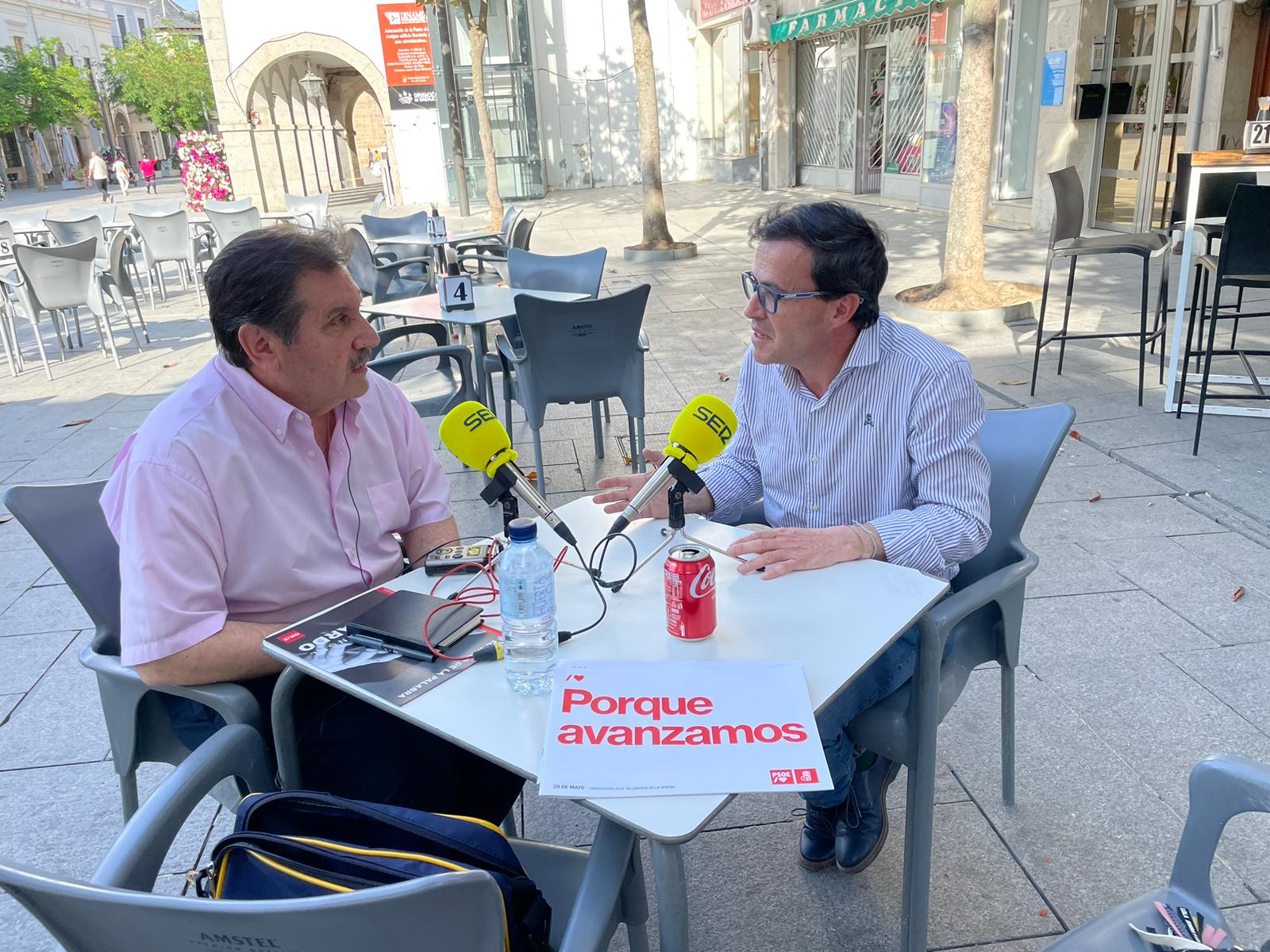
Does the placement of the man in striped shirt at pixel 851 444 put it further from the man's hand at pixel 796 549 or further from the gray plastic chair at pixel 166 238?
the gray plastic chair at pixel 166 238

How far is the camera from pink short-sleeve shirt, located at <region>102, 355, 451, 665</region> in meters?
1.66

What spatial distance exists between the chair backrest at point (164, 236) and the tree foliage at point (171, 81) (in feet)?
136

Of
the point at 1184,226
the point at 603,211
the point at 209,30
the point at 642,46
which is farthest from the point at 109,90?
the point at 1184,226

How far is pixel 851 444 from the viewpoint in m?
2.04

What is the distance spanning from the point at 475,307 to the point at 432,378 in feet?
1.42

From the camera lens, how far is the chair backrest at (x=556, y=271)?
5.18 metres

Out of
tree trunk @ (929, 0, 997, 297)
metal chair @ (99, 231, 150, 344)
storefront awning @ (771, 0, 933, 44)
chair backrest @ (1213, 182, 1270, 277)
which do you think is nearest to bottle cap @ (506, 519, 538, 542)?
chair backrest @ (1213, 182, 1270, 277)

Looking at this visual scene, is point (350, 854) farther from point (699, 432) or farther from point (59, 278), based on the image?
point (59, 278)

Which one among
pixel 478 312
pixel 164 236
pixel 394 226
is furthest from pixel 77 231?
pixel 478 312

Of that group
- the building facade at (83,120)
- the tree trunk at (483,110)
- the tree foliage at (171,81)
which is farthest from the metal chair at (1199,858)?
the building facade at (83,120)

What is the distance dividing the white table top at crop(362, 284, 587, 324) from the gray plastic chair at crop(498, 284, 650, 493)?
0.27 metres

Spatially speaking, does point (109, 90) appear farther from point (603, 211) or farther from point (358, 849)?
point (358, 849)

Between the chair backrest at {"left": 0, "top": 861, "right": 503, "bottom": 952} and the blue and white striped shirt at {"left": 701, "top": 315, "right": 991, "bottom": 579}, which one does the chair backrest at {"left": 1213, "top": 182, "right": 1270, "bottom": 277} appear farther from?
the chair backrest at {"left": 0, "top": 861, "right": 503, "bottom": 952}

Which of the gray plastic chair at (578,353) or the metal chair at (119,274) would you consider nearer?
the gray plastic chair at (578,353)
